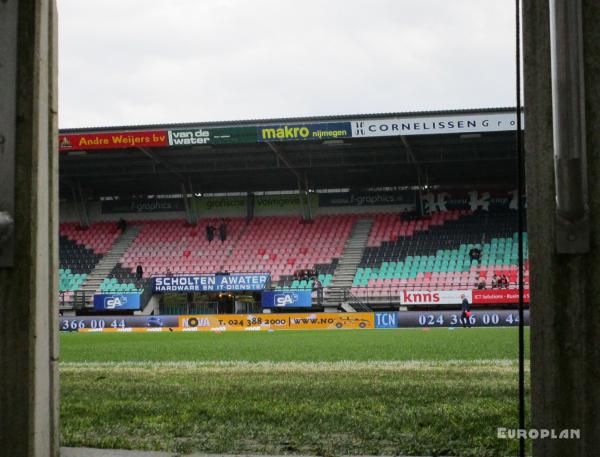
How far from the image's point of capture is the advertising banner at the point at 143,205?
48469 millimetres

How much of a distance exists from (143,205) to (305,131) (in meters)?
16.1

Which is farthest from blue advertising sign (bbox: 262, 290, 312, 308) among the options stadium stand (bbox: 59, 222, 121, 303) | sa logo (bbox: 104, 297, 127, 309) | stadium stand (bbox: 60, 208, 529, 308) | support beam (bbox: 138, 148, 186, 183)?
stadium stand (bbox: 59, 222, 121, 303)

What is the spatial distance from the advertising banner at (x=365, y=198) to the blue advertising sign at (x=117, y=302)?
13413mm

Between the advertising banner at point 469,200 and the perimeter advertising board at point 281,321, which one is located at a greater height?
the advertising banner at point 469,200

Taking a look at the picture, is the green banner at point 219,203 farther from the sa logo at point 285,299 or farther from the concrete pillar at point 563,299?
the concrete pillar at point 563,299

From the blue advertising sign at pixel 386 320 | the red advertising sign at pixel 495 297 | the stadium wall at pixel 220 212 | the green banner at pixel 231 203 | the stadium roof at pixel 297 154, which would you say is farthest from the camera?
the green banner at pixel 231 203

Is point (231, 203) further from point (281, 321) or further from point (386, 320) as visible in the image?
point (386, 320)

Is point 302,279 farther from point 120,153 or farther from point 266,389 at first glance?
point 266,389

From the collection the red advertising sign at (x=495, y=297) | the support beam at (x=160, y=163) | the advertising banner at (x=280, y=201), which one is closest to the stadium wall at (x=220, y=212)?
the advertising banner at (x=280, y=201)

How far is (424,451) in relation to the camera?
146 inches

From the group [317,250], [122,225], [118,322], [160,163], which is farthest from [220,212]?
[118,322]

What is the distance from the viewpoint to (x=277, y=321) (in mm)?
36438

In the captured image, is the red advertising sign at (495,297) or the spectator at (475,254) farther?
the spectator at (475,254)

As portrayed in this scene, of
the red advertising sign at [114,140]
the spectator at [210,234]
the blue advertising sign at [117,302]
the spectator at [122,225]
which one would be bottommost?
the blue advertising sign at [117,302]
